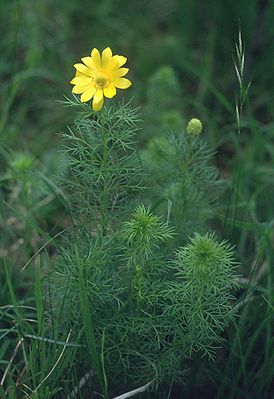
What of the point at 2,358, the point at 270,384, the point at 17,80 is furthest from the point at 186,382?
the point at 17,80

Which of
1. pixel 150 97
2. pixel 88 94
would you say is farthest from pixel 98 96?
pixel 150 97

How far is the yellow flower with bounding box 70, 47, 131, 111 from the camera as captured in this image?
1462 millimetres

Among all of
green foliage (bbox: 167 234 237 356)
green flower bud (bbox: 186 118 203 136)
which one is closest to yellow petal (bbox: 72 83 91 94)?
green flower bud (bbox: 186 118 203 136)

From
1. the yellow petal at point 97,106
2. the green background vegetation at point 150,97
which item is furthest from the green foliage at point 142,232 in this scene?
the green background vegetation at point 150,97

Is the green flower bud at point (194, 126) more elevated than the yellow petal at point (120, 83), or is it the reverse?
the yellow petal at point (120, 83)

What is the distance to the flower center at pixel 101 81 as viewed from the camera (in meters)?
1.47

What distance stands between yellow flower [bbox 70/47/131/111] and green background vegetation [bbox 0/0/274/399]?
524 millimetres

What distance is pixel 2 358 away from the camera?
1748 mm

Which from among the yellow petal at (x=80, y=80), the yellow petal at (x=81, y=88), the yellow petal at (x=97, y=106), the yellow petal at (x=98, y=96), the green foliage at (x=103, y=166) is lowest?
the green foliage at (x=103, y=166)

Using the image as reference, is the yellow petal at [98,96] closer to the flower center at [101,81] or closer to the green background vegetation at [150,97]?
the flower center at [101,81]

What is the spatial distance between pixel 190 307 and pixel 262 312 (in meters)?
0.41

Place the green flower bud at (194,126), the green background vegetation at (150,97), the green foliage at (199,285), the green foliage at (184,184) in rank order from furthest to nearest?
the green background vegetation at (150,97) → the green foliage at (184,184) → the green flower bud at (194,126) → the green foliage at (199,285)

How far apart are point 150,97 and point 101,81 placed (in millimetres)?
1054

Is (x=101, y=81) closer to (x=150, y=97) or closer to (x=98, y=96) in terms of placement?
(x=98, y=96)
